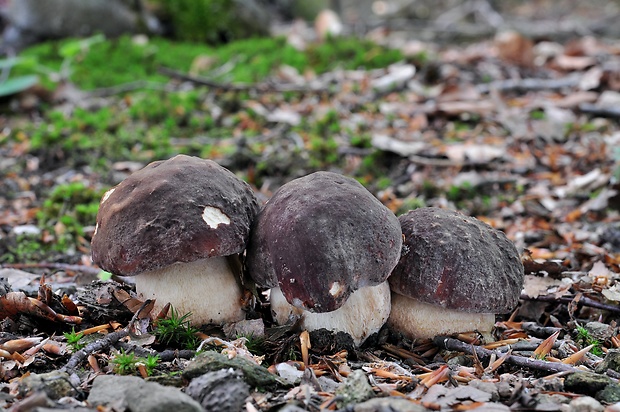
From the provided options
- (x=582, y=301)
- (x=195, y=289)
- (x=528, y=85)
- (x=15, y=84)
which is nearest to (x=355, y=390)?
(x=195, y=289)

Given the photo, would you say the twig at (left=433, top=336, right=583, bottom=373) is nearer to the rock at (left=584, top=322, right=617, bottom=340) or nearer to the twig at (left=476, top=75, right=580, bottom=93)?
the rock at (left=584, top=322, right=617, bottom=340)

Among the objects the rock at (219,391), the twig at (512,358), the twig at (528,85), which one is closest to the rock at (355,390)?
the rock at (219,391)

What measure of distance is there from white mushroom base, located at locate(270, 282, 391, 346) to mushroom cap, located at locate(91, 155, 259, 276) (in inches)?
18.0

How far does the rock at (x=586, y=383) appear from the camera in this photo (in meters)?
2.49

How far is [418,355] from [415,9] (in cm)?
1967

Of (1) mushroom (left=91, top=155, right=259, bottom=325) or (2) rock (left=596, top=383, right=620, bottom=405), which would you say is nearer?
(2) rock (left=596, top=383, right=620, bottom=405)

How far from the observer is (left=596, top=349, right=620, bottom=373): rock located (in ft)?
9.04

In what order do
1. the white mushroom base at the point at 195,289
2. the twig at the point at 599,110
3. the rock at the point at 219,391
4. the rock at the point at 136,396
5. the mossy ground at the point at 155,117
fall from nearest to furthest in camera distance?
the rock at the point at 136,396, the rock at the point at 219,391, the white mushroom base at the point at 195,289, the mossy ground at the point at 155,117, the twig at the point at 599,110

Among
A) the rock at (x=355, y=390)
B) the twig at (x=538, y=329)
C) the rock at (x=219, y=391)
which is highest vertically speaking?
the rock at (x=219, y=391)

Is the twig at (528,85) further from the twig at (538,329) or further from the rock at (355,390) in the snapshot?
the rock at (355,390)

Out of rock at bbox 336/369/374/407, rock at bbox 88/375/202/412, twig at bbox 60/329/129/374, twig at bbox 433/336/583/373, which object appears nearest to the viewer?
rock at bbox 88/375/202/412

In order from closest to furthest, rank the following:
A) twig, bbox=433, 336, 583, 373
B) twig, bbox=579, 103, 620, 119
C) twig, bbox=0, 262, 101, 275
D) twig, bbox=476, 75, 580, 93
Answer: twig, bbox=433, 336, 583, 373, twig, bbox=0, 262, 101, 275, twig, bbox=579, 103, 620, 119, twig, bbox=476, 75, 580, 93

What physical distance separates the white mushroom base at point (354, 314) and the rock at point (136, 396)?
886mm

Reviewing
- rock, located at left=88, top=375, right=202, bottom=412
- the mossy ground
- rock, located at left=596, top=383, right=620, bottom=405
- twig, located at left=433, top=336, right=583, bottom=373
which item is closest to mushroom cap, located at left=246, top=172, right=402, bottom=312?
twig, located at left=433, top=336, right=583, bottom=373
